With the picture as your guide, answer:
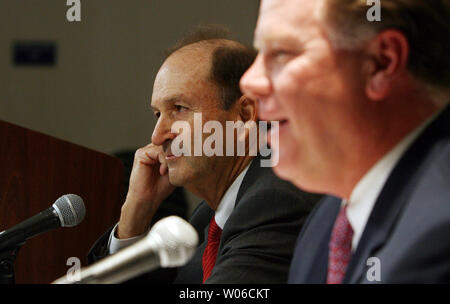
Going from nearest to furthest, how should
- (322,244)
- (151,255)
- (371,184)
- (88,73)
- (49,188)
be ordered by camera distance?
(151,255), (371,184), (322,244), (49,188), (88,73)

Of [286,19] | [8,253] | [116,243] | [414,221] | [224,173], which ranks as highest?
[286,19]

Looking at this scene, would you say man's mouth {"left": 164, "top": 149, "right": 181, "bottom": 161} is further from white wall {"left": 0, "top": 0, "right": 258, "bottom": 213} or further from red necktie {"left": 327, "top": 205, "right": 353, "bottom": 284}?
white wall {"left": 0, "top": 0, "right": 258, "bottom": 213}

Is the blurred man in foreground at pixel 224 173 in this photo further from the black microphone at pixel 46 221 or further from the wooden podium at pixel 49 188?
the black microphone at pixel 46 221

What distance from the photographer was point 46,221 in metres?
1.39

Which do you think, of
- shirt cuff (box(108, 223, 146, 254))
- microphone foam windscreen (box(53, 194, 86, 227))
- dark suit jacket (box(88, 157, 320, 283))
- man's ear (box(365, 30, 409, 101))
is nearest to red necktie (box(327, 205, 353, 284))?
man's ear (box(365, 30, 409, 101))

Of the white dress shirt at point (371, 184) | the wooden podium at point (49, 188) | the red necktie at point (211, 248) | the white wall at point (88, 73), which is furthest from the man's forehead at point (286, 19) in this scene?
the white wall at point (88, 73)

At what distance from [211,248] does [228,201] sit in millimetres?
128

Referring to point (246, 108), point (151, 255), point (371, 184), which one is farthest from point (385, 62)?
point (246, 108)

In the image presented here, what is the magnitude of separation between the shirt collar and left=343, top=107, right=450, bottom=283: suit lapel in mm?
764

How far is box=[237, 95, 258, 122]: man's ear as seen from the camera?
1690 mm

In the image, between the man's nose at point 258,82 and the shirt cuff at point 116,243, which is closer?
the man's nose at point 258,82

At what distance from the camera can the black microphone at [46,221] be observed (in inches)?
53.3

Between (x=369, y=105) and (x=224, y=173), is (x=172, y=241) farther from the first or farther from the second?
(x=224, y=173)
